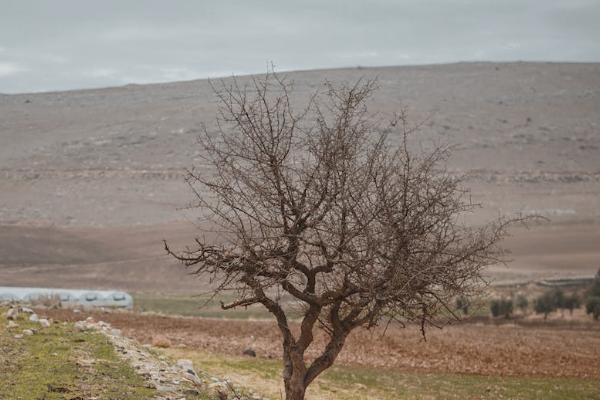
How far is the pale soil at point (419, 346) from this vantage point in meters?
27.4

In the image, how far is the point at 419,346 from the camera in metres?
30.1

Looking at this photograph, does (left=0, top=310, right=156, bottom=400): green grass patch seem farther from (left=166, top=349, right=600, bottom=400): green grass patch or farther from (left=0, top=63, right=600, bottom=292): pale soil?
(left=0, top=63, right=600, bottom=292): pale soil

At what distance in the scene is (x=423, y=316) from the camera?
13719 millimetres

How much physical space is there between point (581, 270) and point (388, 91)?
75466 millimetres

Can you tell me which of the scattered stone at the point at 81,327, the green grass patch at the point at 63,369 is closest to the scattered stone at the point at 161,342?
the scattered stone at the point at 81,327

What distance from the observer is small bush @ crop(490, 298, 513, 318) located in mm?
54938

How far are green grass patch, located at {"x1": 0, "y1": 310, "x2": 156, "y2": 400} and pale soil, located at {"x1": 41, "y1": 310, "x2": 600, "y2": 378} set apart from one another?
29.0ft

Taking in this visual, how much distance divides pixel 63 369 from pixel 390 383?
9.94 meters

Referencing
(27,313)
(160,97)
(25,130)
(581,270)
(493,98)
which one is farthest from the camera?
(160,97)

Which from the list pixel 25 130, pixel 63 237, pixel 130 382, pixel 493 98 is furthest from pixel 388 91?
pixel 130 382

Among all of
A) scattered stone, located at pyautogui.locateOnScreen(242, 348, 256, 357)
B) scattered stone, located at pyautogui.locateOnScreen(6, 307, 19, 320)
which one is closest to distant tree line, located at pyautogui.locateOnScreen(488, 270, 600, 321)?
scattered stone, located at pyautogui.locateOnScreen(242, 348, 256, 357)

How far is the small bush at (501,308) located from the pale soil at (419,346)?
17396 millimetres

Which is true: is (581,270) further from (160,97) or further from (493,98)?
(160,97)

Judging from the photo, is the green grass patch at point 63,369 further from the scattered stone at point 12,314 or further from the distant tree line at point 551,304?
the distant tree line at point 551,304
